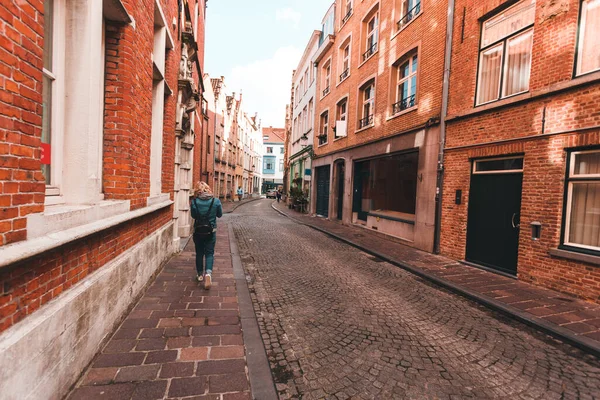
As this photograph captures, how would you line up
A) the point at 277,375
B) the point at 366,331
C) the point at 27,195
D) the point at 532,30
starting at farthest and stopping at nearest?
the point at 532,30 < the point at 366,331 < the point at 277,375 < the point at 27,195

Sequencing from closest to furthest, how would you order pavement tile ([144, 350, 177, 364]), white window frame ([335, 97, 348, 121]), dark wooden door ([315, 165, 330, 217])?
pavement tile ([144, 350, 177, 364]), white window frame ([335, 97, 348, 121]), dark wooden door ([315, 165, 330, 217])

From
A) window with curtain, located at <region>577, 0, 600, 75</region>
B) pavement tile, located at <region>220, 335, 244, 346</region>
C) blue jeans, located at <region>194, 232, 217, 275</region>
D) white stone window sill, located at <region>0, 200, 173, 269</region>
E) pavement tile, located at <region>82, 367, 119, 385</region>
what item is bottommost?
pavement tile, located at <region>82, 367, 119, 385</region>

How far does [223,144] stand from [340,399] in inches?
1149

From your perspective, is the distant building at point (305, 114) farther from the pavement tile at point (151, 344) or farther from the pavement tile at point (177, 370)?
the pavement tile at point (177, 370)

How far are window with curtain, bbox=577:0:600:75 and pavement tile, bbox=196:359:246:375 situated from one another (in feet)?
23.6

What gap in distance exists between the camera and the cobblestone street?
265 centimetres

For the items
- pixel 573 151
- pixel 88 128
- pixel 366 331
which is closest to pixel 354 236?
pixel 573 151

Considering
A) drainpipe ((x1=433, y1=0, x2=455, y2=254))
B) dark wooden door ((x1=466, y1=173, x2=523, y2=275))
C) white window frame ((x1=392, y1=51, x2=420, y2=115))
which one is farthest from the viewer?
white window frame ((x1=392, y1=51, x2=420, y2=115))

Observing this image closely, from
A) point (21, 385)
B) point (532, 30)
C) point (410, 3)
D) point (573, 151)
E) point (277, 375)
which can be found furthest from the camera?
point (410, 3)

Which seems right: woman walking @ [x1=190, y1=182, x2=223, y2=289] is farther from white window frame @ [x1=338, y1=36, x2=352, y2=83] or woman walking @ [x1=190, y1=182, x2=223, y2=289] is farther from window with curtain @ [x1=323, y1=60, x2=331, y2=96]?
window with curtain @ [x1=323, y1=60, x2=331, y2=96]

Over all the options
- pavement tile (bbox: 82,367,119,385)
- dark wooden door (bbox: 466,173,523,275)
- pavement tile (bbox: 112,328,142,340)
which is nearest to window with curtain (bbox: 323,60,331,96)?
dark wooden door (bbox: 466,173,523,275)

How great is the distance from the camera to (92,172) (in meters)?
2.98

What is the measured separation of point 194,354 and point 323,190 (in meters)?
16.1

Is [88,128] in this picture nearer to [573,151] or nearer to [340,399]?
[340,399]
